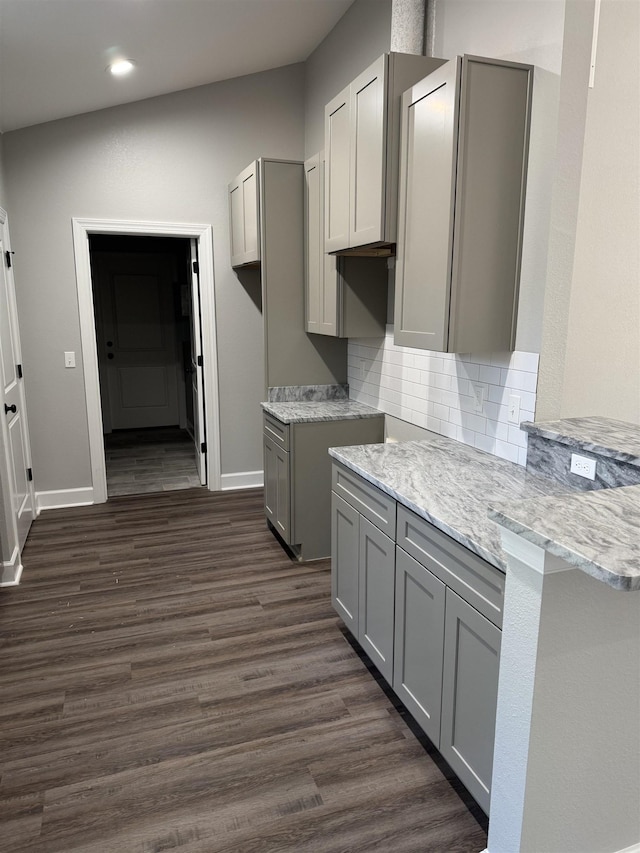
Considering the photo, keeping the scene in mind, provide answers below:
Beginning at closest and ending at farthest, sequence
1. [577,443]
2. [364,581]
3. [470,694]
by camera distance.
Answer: [470,694], [577,443], [364,581]

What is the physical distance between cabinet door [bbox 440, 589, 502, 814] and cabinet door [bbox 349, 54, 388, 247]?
66.3 inches

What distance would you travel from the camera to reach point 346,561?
2.64 meters

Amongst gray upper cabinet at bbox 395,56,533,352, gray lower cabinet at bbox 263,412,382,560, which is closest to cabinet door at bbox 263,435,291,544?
gray lower cabinet at bbox 263,412,382,560

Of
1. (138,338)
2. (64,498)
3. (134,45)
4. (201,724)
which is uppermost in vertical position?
(134,45)

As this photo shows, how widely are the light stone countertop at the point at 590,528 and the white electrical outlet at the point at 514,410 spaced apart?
0.99 m

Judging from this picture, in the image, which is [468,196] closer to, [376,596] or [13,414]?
[376,596]

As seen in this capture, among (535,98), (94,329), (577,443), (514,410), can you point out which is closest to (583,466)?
(577,443)

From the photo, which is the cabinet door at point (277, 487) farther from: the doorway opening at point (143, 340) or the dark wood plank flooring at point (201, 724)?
the doorway opening at point (143, 340)

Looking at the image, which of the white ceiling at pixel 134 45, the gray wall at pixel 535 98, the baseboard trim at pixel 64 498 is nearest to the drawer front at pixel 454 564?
the gray wall at pixel 535 98

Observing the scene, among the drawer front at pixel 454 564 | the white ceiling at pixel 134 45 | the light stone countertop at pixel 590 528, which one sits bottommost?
the drawer front at pixel 454 564

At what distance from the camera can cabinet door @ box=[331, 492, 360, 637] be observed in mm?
2537

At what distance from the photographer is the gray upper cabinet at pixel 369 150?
97.5 inches

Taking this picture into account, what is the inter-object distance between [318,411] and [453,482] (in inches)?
62.6

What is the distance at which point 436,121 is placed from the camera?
2.21 m
